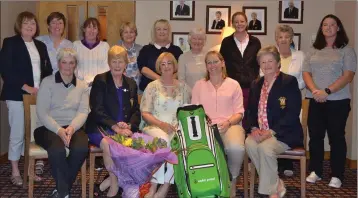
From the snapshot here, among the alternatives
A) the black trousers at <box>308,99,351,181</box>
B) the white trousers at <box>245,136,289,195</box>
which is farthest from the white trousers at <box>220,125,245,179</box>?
the black trousers at <box>308,99,351,181</box>

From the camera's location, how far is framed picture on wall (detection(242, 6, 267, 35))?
17.6ft

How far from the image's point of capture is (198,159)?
10.4 ft

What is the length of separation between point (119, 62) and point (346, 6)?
2816mm

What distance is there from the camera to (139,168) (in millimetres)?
3148

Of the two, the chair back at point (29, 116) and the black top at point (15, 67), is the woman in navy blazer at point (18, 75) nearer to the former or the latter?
the black top at point (15, 67)

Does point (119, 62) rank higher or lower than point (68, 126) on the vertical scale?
higher

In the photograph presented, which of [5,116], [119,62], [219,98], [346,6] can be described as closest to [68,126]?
[119,62]

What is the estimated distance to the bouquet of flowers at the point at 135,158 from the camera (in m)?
3.12

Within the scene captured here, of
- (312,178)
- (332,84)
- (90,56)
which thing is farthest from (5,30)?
(312,178)

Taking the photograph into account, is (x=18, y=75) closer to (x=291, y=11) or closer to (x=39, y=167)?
(x=39, y=167)

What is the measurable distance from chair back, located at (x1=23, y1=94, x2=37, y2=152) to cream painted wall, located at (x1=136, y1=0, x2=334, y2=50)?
1.95 meters

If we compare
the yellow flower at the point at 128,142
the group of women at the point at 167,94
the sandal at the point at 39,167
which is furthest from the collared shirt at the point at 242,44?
the sandal at the point at 39,167

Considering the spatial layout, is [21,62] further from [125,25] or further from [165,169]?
[165,169]

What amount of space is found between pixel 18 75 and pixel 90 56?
692 millimetres
